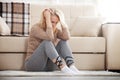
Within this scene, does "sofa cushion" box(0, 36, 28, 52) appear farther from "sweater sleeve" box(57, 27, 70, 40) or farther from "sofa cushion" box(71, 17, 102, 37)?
"sofa cushion" box(71, 17, 102, 37)

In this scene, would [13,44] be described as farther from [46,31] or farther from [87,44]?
[87,44]

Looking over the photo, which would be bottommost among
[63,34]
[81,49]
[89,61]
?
[89,61]

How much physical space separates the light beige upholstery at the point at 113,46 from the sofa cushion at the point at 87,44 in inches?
2.4

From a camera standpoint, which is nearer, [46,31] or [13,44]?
[46,31]

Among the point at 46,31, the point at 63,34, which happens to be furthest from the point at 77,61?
the point at 46,31

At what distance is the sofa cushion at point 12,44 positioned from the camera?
2.61 m

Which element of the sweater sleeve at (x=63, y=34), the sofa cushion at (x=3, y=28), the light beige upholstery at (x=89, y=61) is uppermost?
the sofa cushion at (x=3, y=28)

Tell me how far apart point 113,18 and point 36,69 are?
54.6 inches

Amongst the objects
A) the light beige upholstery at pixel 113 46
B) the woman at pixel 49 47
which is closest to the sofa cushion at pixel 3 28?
the woman at pixel 49 47

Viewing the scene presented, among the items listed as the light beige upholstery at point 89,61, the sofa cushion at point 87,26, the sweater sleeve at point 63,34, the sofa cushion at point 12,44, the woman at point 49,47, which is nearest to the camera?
the woman at point 49,47

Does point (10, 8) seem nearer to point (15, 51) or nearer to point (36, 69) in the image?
point (15, 51)

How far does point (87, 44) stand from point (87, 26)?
1.19 ft

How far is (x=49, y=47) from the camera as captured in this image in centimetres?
235

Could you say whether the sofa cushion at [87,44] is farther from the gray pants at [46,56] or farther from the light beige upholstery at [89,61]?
the gray pants at [46,56]
